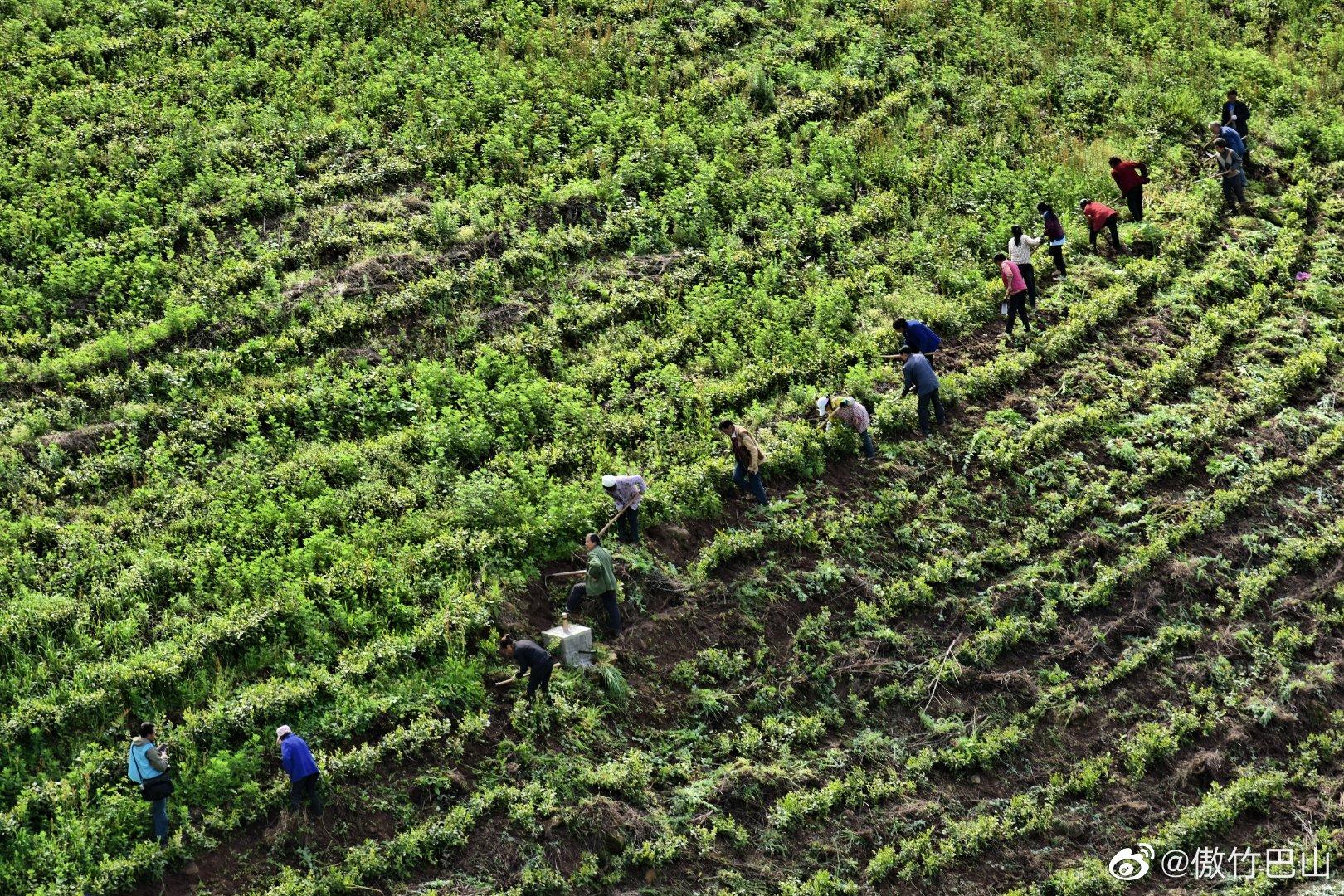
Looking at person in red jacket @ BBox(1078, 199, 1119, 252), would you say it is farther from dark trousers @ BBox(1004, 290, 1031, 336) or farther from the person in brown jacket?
the person in brown jacket

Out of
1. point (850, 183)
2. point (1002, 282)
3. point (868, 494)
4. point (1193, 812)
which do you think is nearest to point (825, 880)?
point (1193, 812)

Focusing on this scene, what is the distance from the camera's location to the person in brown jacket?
683 inches

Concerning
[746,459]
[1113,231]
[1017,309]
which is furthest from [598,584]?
[1113,231]

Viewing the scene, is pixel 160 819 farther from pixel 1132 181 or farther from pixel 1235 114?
pixel 1235 114

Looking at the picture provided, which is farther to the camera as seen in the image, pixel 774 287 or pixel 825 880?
pixel 774 287

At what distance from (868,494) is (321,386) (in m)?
7.91

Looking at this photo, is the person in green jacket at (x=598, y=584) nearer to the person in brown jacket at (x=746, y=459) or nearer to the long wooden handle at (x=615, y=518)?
the long wooden handle at (x=615, y=518)

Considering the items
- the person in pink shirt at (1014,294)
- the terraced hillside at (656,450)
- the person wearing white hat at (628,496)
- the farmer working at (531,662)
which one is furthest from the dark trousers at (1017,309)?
the farmer working at (531,662)

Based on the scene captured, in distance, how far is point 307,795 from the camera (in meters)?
14.0

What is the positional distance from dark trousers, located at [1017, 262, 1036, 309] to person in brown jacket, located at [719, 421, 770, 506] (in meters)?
6.03

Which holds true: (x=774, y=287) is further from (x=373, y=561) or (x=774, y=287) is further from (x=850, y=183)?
(x=373, y=561)

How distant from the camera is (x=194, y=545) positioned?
16.8 meters

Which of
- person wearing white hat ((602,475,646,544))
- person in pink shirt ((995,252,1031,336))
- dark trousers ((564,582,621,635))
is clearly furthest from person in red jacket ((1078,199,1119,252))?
dark trousers ((564,582,621,635))

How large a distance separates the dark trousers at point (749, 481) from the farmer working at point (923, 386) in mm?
2823
